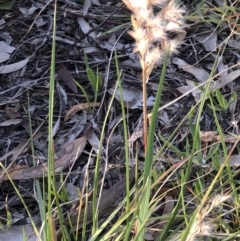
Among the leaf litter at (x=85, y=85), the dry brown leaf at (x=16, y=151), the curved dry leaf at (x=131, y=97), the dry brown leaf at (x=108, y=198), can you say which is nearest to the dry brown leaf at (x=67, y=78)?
the leaf litter at (x=85, y=85)

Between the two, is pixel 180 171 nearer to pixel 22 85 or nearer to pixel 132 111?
pixel 132 111

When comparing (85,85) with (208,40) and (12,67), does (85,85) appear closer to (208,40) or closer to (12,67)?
(12,67)

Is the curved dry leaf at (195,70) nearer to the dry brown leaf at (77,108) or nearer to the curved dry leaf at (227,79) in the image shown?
the curved dry leaf at (227,79)

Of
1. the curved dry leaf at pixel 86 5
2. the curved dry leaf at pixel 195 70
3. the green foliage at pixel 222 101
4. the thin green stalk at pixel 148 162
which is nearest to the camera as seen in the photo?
the thin green stalk at pixel 148 162

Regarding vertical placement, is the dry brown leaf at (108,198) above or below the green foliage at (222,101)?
below

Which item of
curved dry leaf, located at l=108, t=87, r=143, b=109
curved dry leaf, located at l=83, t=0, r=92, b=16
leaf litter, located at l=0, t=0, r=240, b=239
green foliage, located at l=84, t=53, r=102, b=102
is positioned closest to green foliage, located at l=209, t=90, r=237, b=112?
leaf litter, located at l=0, t=0, r=240, b=239

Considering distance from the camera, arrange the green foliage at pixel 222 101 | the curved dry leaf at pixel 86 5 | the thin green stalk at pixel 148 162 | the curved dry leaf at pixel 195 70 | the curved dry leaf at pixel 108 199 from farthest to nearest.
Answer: the curved dry leaf at pixel 86 5, the curved dry leaf at pixel 195 70, the green foliage at pixel 222 101, the curved dry leaf at pixel 108 199, the thin green stalk at pixel 148 162

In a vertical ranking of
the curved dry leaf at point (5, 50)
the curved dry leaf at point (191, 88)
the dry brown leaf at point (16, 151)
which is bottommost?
the curved dry leaf at point (191, 88)

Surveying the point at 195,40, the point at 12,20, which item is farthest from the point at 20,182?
the point at 195,40
